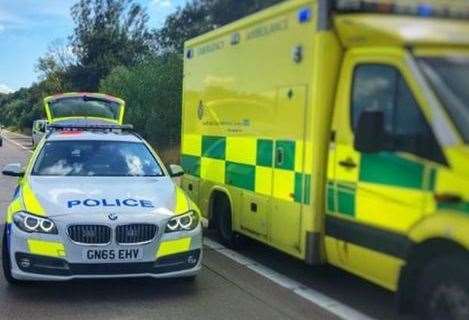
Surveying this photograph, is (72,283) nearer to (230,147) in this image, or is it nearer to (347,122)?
(230,147)

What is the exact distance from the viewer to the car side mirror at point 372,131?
17.3ft

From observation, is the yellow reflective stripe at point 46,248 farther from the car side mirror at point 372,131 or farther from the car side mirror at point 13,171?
the car side mirror at point 372,131

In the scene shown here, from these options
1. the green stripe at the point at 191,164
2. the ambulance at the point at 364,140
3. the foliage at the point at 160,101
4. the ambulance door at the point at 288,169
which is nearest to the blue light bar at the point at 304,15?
the ambulance at the point at 364,140

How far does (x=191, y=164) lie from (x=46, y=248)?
4158 millimetres

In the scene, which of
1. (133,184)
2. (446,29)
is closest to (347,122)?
(446,29)

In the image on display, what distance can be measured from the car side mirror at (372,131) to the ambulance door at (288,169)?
119 cm

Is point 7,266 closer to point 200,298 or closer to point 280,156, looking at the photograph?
point 200,298

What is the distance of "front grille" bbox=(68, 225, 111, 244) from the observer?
6.37 metres

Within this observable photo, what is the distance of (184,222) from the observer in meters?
6.81

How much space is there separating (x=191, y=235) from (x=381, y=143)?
2.22m

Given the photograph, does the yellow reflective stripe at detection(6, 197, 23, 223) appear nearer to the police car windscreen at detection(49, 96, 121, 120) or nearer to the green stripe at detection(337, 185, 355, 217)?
the green stripe at detection(337, 185, 355, 217)

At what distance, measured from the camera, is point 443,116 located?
4926 mm

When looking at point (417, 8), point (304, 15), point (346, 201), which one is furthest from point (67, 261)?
point (417, 8)

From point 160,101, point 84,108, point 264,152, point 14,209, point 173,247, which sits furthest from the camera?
point 160,101
